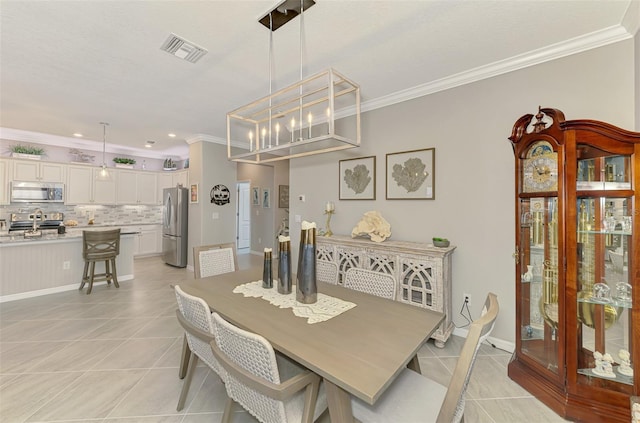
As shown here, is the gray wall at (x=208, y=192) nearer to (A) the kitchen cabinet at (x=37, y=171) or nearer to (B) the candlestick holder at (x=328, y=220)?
(B) the candlestick holder at (x=328, y=220)

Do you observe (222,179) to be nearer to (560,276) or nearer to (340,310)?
(340,310)

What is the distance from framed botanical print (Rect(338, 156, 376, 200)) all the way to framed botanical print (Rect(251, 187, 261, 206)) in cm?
396

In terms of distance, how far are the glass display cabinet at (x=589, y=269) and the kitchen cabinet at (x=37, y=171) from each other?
25.4ft

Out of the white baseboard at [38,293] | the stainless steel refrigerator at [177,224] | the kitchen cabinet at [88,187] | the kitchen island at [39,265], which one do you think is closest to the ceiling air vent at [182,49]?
the kitchen island at [39,265]

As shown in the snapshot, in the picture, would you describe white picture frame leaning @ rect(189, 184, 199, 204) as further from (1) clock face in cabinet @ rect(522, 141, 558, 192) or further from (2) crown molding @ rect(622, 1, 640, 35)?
(2) crown molding @ rect(622, 1, 640, 35)

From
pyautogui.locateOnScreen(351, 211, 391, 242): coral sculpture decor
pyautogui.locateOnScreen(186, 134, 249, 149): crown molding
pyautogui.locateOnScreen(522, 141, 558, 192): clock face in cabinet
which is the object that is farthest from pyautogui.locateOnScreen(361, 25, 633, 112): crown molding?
pyautogui.locateOnScreen(186, 134, 249, 149): crown molding

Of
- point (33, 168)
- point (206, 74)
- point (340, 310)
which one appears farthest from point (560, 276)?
point (33, 168)

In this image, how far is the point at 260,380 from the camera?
105 cm

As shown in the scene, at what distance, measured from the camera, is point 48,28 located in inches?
79.7

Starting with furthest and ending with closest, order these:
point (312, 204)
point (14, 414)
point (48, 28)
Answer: point (312, 204) → point (48, 28) → point (14, 414)

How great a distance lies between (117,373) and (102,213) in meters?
5.52

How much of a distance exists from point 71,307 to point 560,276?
17.0 feet

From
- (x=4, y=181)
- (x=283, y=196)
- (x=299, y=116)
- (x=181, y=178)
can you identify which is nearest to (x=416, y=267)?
(x=299, y=116)

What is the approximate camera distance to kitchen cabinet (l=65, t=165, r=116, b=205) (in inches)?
223
